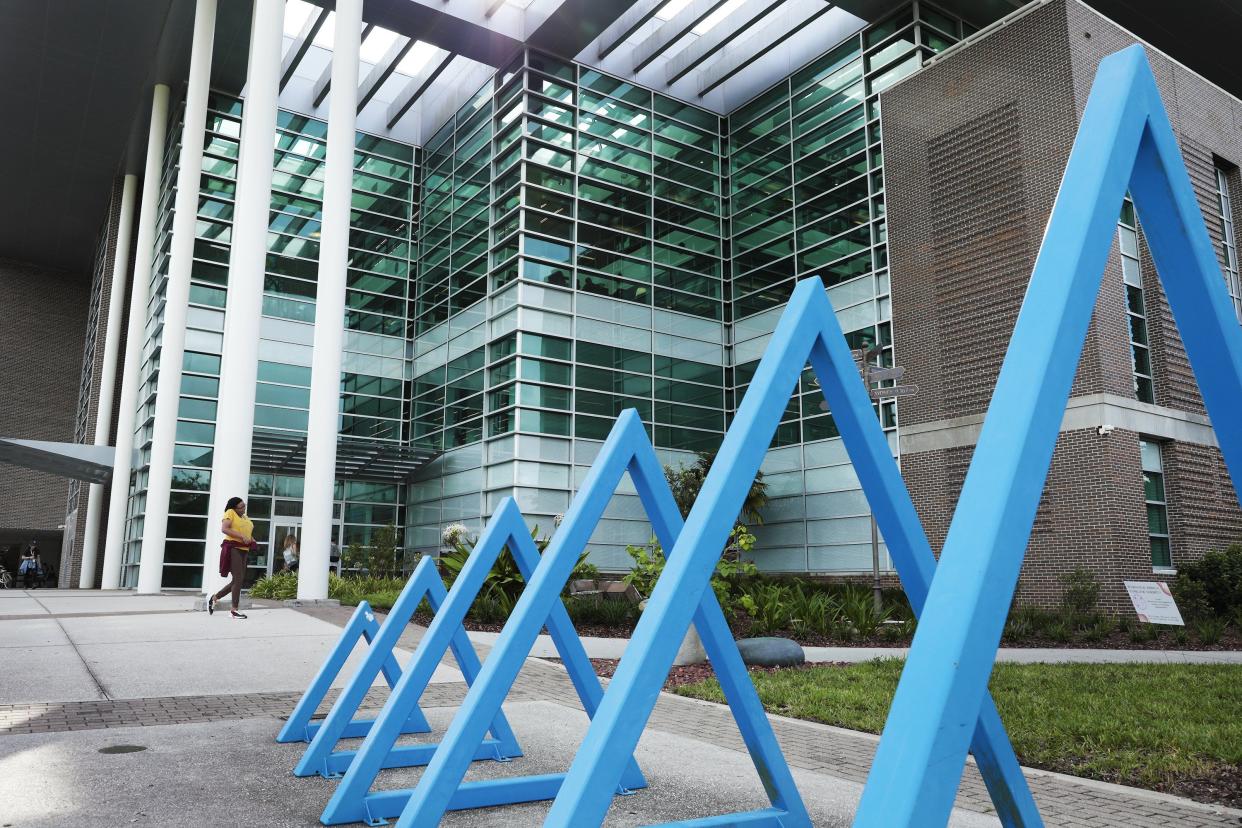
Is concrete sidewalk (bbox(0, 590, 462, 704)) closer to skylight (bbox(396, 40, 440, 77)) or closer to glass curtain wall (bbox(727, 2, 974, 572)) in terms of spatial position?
glass curtain wall (bbox(727, 2, 974, 572))

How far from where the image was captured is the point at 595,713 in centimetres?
305

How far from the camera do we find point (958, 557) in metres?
1.60

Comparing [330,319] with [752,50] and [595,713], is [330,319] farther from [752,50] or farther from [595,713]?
[752,50]

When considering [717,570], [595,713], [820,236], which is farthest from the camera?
[820,236]

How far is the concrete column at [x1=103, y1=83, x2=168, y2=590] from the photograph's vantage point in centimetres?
2766

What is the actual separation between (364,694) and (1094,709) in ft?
17.6

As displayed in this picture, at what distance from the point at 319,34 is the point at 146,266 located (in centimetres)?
991

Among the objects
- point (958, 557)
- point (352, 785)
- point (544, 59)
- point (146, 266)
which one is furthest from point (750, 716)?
point (146, 266)

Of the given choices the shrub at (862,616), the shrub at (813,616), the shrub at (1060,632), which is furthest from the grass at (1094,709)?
the shrub at (1060,632)

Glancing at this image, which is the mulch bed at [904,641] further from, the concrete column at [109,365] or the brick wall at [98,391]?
the brick wall at [98,391]

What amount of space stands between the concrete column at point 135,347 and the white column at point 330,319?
11.8 metres

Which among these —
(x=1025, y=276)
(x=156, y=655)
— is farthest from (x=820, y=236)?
(x=156, y=655)

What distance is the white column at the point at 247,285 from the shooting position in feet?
57.0

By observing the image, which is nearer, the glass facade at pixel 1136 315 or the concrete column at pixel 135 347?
the glass facade at pixel 1136 315
